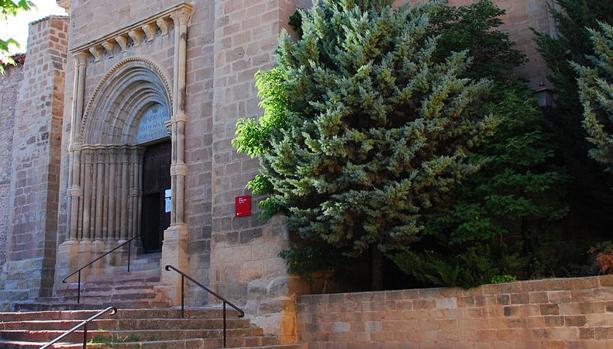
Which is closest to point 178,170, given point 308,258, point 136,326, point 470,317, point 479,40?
point 308,258

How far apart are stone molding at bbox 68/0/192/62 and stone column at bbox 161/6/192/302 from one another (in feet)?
0.31

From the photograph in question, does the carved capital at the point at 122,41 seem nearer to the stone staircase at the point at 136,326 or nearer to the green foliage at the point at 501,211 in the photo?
the stone staircase at the point at 136,326

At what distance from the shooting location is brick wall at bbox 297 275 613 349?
8.08 meters

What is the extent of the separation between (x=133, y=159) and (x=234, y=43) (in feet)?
13.6

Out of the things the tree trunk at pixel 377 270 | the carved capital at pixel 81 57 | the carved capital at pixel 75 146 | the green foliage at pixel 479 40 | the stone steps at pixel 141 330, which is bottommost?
the stone steps at pixel 141 330

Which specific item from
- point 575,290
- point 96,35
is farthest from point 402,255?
point 96,35

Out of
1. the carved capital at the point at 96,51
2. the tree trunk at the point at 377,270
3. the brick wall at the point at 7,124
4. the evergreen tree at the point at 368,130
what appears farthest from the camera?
the brick wall at the point at 7,124

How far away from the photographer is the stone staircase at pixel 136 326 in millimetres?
9023

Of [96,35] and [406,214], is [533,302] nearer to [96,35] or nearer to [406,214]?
[406,214]

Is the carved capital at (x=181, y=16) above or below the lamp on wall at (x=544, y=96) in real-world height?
above

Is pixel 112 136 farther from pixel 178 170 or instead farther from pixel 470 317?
pixel 470 317

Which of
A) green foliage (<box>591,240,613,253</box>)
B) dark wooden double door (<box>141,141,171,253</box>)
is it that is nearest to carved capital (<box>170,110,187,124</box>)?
dark wooden double door (<box>141,141,171,253</box>)

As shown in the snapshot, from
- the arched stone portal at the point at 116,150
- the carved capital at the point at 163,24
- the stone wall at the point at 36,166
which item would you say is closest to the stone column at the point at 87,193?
the arched stone portal at the point at 116,150

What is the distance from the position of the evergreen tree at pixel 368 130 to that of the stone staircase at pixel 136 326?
1.77 m
